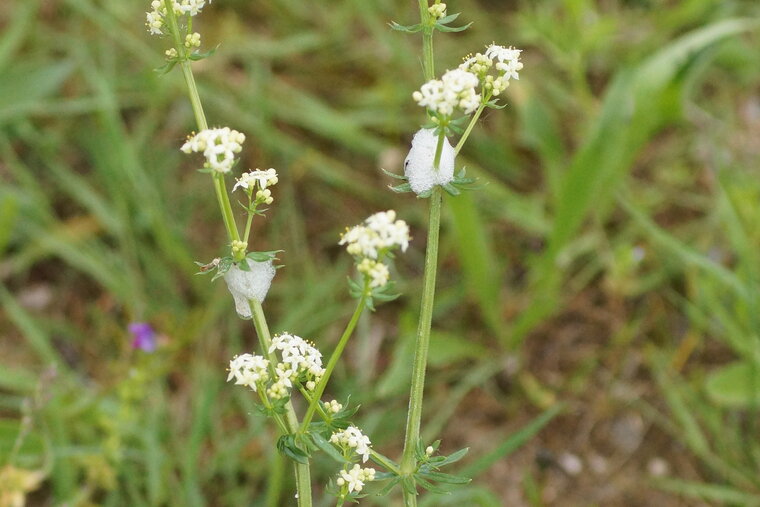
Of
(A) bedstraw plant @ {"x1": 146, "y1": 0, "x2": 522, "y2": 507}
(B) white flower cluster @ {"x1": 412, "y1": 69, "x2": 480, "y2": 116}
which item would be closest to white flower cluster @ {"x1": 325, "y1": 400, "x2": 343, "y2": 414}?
(A) bedstraw plant @ {"x1": 146, "y1": 0, "x2": 522, "y2": 507}

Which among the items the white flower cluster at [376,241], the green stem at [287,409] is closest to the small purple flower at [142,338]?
the green stem at [287,409]

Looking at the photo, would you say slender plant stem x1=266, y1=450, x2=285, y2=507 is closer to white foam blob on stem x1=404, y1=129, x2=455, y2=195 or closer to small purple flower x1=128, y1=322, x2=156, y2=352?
small purple flower x1=128, y1=322, x2=156, y2=352

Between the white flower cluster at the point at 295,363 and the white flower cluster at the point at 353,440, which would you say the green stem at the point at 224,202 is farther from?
the white flower cluster at the point at 353,440

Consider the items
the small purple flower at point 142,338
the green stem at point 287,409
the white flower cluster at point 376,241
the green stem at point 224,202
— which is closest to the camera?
the white flower cluster at point 376,241

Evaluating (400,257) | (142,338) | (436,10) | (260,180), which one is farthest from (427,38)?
(400,257)

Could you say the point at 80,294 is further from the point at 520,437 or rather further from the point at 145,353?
the point at 520,437

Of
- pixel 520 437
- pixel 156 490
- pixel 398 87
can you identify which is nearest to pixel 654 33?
pixel 398 87
